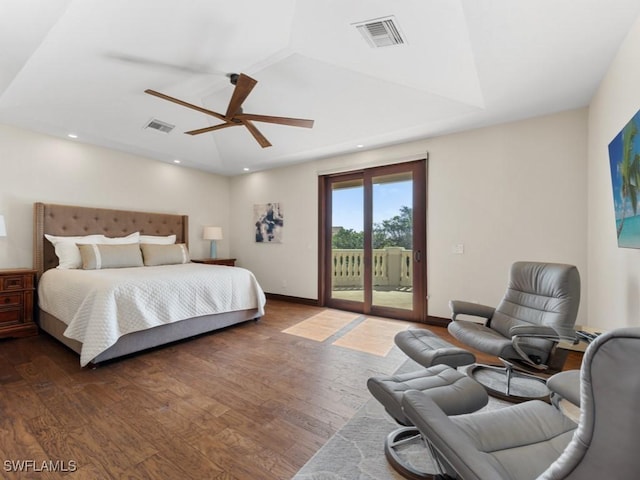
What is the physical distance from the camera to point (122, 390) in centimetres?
220

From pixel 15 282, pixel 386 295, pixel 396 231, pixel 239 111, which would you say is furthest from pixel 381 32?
pixel 15 282

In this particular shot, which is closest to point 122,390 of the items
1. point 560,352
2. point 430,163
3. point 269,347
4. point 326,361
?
point 269,347

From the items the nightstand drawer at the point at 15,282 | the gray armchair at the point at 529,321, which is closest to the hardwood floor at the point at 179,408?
the nightstand drawer at the point at 15,282

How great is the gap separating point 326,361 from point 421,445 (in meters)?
1.25

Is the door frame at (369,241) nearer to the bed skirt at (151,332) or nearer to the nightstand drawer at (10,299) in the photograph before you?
the bed skirt at (151,332)

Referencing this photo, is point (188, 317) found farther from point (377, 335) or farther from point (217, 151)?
point (217, 151)

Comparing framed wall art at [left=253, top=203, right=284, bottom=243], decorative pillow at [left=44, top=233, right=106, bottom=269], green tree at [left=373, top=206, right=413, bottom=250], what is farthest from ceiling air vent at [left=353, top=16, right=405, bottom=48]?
decorative pillow at [left=44, top=233, right=106, bottom=269]

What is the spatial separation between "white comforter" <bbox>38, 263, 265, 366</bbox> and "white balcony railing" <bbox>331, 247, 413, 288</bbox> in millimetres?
1768

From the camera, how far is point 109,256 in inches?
148

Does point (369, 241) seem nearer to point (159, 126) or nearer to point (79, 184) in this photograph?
point (159, 126)

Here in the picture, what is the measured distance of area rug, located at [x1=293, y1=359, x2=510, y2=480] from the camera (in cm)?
144

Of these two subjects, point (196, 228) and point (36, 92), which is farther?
point (196, 228)

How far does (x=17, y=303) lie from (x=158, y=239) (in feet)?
5.99

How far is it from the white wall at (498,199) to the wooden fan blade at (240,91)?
2299 mm
